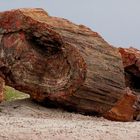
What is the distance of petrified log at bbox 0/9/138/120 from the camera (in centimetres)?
1099

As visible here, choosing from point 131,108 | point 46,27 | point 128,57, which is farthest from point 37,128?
point 128,57

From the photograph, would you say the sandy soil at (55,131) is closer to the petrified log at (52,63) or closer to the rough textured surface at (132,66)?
the petrified log at (52,63)

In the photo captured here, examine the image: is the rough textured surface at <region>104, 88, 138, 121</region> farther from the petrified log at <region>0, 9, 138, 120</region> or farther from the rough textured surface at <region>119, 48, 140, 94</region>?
the petrified log at <region>0, 9, 138, 120</region>

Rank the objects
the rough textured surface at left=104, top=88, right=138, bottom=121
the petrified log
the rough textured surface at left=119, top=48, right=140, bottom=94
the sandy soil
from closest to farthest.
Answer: the sandy soil < the petrified log < the rough textured surface at left=104, top=88, right=138, bottom=121 < the rough textured surface at left=119, top=48, right=140, bottom=94

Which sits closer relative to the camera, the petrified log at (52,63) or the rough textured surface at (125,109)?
the petrified log at (52,63)

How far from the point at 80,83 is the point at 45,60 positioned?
105 cm

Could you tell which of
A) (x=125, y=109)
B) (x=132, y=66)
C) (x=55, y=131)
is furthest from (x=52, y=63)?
(x=132, y=66)

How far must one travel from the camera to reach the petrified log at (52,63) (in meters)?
11.0

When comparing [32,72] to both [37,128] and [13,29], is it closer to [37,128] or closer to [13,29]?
[13,29]

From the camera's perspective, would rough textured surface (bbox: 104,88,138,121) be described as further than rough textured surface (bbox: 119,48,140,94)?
No

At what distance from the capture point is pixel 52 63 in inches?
447

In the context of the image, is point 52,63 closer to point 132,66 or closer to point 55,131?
point 55,131

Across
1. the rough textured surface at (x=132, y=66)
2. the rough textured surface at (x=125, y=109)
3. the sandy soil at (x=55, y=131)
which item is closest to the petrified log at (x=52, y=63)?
the sandy soil at (x=55, y=131)

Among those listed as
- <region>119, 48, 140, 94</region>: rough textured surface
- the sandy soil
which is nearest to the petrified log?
the sandy soil
